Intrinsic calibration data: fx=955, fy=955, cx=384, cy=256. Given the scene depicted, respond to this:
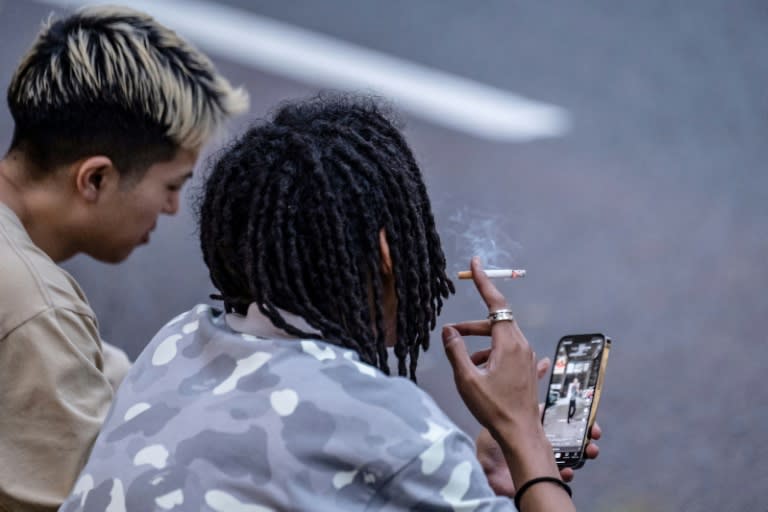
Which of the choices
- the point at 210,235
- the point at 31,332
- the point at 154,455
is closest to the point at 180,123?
the point at 31,332

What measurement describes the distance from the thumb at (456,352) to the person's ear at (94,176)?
710mm

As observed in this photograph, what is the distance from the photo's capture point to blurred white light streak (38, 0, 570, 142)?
2.00m

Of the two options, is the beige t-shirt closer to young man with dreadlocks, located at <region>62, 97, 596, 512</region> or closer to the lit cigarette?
young man with dreadlocks, located at <region>62, 97, 596, 512</region>

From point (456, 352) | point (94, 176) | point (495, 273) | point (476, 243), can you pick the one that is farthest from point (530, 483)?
point (94, 176)

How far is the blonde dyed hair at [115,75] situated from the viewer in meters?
1.52

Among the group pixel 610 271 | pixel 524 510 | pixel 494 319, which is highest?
pixel 494 319

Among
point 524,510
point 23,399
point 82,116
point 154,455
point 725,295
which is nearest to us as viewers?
point 154,455

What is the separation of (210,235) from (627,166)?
3.77 feet

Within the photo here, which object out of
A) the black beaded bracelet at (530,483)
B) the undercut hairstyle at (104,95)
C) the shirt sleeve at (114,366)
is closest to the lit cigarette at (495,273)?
the black beaded bracelet at (530,483)

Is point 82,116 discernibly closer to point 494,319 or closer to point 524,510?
point 494,319

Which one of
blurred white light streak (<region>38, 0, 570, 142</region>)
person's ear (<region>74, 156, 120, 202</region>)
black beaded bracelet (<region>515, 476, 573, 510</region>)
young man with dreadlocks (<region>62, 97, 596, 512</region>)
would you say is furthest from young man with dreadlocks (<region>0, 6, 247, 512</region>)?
black beaded bracelet (<region>515, 476, 573, 510</region>)

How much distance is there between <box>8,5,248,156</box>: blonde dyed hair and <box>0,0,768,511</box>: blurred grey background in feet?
1.34

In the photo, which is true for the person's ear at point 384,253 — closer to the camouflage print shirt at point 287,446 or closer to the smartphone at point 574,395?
the camouflage print shirt at point 287,446

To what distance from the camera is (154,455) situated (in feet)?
2.80
